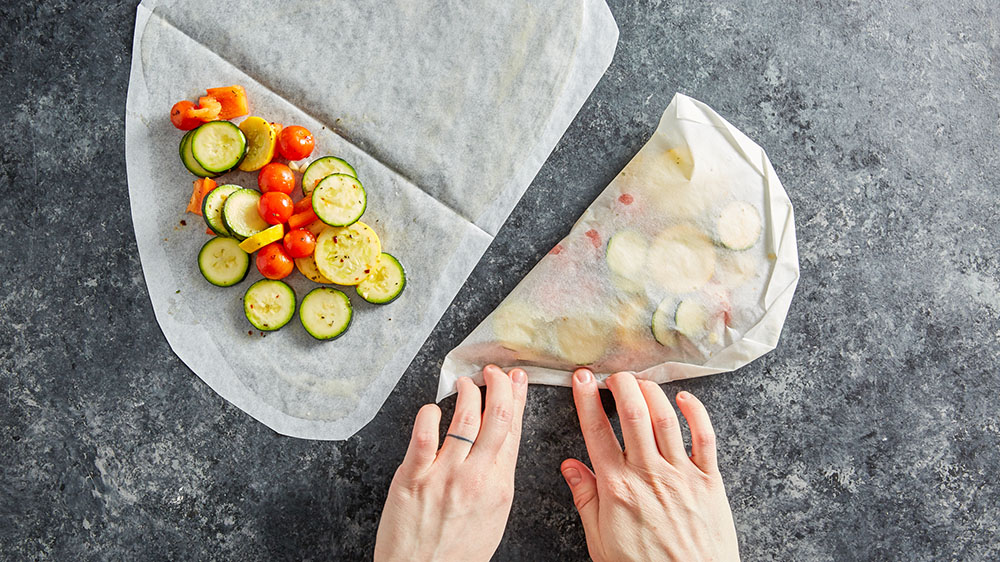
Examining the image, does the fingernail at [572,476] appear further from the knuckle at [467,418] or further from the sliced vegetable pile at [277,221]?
the sliced vegetable pile at [277,221]

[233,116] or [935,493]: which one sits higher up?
[935,493]

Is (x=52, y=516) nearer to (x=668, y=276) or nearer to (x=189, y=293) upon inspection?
(x=189, y=293)

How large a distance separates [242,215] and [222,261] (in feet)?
0.49

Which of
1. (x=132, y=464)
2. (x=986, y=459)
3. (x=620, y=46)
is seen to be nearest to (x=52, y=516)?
(x=132, y=464)

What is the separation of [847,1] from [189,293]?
6.97 ft

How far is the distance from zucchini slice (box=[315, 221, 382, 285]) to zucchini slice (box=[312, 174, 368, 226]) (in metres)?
0.04

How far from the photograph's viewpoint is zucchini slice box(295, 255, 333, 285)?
1976mm

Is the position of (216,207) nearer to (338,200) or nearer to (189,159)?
(189,159)

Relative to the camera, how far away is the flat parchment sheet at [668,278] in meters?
1.95

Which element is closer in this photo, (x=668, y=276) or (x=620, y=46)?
(x=668, y=276)

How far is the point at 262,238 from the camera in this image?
191 centimetres

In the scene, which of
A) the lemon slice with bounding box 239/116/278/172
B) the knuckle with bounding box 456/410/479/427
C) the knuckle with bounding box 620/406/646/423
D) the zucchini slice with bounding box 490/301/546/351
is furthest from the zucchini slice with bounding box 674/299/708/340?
the lemon slice with bounding box 239/116/278/172

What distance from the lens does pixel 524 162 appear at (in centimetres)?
204

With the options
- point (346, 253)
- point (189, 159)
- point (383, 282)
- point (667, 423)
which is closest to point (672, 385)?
point (667, 423)
